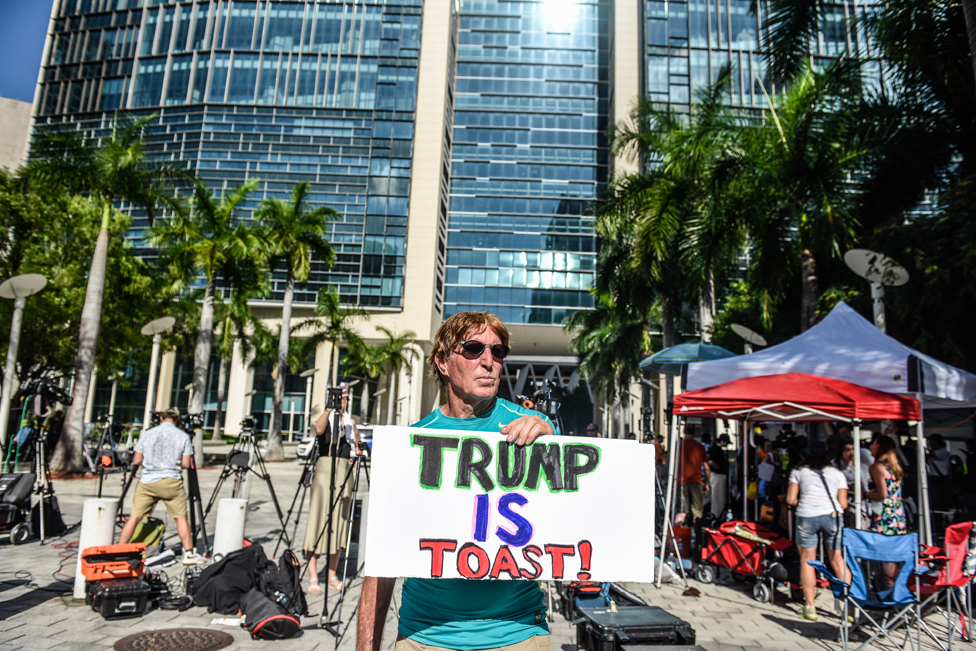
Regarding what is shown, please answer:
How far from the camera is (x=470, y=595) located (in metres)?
2.04

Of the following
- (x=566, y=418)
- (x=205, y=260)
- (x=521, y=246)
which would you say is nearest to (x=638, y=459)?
(x=205, y=260)

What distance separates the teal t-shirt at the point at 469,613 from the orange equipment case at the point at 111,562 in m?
5.18

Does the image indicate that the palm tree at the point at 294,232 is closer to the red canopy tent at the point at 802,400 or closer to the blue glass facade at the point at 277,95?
the red canopy tent at the point at 802,400

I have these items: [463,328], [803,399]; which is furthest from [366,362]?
[463,328]

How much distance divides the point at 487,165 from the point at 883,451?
59.4m

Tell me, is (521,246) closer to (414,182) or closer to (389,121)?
(414,182)

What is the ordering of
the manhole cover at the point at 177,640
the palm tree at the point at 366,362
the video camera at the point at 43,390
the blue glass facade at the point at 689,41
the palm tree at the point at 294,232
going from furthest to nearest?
the blue glass facade at the point at 689,41, the palm tree at the point at 366,362, the palm tree at the point at 294,232, the video camera at the point at 43,390, the manhole cover at the point at 177,640

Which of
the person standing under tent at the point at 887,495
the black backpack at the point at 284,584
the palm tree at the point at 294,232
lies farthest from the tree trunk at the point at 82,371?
the person standing under tent at the point at 887,495

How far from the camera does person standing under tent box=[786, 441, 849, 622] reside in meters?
6.73

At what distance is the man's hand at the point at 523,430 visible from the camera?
6.65 feet

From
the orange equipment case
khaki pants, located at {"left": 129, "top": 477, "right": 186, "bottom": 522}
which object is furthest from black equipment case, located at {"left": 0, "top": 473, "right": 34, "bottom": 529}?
the orange equipment case

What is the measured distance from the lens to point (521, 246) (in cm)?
6106

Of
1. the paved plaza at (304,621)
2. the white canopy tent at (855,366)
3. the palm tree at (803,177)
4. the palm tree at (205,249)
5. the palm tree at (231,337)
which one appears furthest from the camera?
the palm tree at (231,337)

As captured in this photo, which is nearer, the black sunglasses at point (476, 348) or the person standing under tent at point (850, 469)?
the black sunglasses at point (476, 348)
